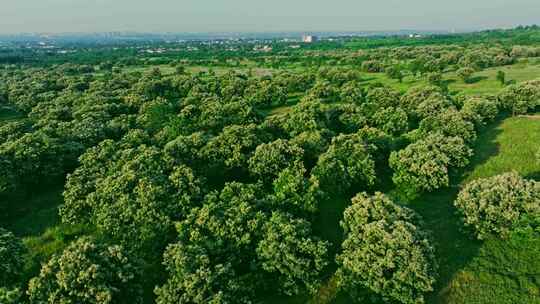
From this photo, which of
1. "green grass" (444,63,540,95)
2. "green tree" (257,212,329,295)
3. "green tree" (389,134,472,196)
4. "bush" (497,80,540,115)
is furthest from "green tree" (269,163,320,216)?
"green grass" (444,63,540,95)

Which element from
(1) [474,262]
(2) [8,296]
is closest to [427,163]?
(1) [474,262]

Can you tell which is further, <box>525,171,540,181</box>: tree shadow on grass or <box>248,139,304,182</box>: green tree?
<box>525,171,540,181</box>: tree shadow on grass

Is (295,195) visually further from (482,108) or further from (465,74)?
(465,74)

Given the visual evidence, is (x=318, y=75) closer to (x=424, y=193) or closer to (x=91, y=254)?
(x=424, y=193)

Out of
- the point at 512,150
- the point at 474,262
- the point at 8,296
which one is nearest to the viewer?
the point at 8,296

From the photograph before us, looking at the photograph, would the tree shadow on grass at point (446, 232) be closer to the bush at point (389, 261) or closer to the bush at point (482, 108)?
the bush at point (389, 261)

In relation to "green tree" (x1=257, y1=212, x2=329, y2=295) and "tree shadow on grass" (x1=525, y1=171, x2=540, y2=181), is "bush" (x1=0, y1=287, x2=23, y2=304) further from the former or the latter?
"tree shadow on grass" (x1=525, y1=171, x2=540, y2=181)

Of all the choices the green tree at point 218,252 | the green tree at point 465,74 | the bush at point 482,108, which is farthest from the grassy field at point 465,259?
the green tree at point 465,74
